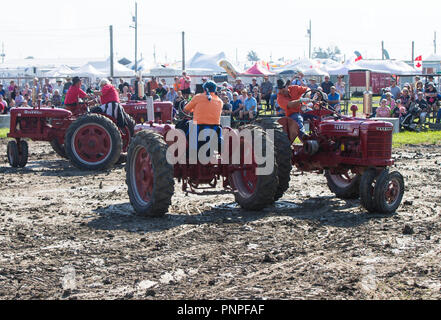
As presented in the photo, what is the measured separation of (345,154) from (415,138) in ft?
32.3

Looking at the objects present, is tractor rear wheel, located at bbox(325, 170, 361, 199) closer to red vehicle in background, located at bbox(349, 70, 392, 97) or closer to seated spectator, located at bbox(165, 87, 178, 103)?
seated spectator, located at bbox(165, 87, 178, 103)

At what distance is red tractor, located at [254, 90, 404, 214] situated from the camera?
28.3ft

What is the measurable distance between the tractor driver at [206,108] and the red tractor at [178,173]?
24 centimetres

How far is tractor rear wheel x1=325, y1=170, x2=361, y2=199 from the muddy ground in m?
0.18

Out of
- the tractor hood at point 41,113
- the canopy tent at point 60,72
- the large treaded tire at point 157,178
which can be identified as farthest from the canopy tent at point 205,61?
the large treaded tire at point 157,178

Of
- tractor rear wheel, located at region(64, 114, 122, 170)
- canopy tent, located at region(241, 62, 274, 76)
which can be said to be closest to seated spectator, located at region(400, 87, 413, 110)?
tractor rear wheel, located at region(64, 114, 122, 170)

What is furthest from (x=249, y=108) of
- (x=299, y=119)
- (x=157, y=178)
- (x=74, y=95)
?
(x=157, y=178)

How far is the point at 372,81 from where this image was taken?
42938 millimetres

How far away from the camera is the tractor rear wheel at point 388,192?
27.8 ft

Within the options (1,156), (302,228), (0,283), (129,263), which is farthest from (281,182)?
(1,156)

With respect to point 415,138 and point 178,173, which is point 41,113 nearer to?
point 178,173

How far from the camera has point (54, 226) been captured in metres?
8.03

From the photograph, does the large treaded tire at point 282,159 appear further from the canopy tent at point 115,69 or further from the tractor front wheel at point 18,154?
the canopy tent at point 115,69
